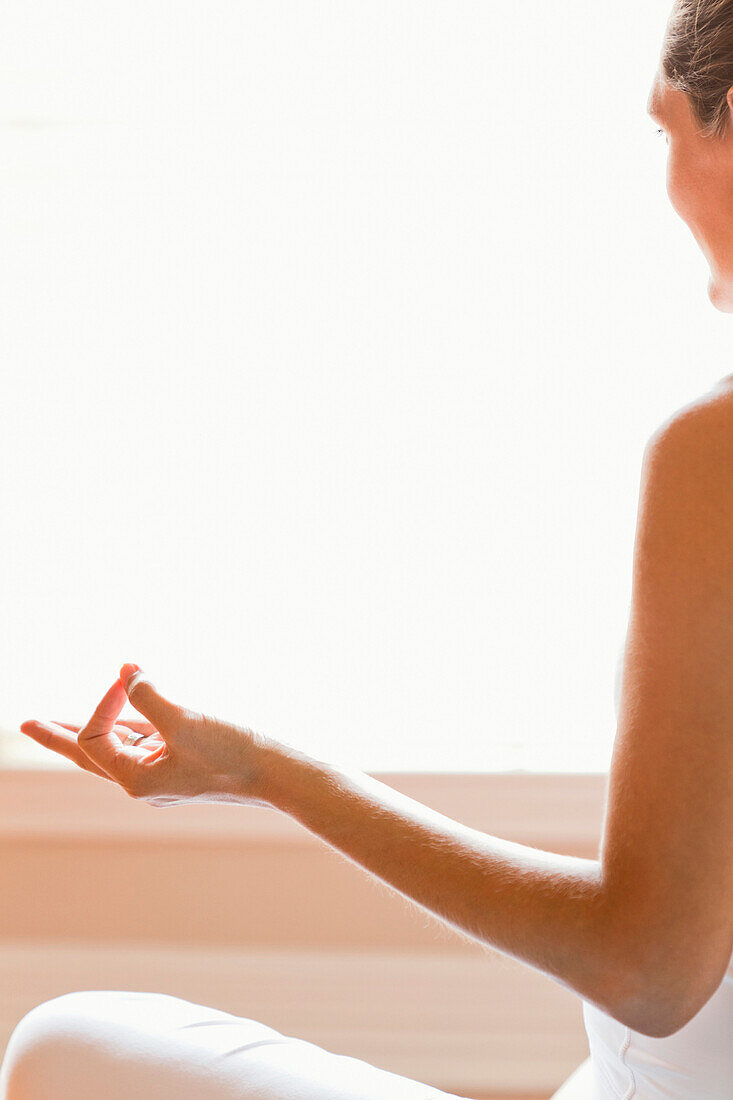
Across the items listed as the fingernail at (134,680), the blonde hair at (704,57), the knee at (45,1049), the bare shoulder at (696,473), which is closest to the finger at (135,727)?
the fingernail at (134,680)

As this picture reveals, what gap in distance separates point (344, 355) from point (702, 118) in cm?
100

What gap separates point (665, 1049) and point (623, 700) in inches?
13.4

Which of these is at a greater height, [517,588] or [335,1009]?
[517,588]

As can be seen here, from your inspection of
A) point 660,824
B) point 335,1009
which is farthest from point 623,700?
point 335,1009

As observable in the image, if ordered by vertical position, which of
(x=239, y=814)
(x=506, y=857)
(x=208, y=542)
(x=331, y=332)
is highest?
(x=331, y=332)

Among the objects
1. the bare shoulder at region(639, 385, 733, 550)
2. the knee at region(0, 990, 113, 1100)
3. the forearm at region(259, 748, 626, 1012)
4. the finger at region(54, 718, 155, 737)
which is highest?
the bare shoulder at region(639, 385, 733, 550)

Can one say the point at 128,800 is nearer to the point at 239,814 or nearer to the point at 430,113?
the point at 239,814

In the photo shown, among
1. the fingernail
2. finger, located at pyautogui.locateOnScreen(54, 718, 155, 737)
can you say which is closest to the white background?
finger, located at pyautogui.locateOnScreen(54, 718, 155, 737)

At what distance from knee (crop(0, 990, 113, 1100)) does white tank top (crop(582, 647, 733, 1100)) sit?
414mm

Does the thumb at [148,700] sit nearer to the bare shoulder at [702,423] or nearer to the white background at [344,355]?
the bare shoulder at [702,423]

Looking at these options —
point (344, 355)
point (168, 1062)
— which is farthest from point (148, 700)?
point (344, 355)

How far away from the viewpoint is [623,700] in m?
0.61

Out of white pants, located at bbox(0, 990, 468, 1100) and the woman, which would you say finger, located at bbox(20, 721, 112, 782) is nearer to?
the woman

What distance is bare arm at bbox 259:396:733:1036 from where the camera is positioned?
1.88ft
